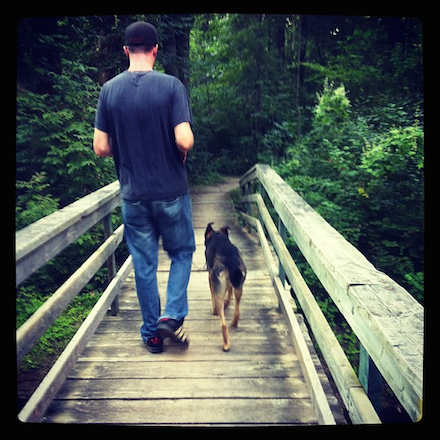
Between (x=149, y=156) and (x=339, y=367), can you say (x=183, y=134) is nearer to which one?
(x=149, y=156)

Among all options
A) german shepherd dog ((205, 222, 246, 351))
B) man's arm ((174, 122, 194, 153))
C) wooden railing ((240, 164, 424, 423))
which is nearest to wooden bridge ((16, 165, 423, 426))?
wooden railing ((240, 164, 424, 423))

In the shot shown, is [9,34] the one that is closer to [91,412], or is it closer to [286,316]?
[91,412]

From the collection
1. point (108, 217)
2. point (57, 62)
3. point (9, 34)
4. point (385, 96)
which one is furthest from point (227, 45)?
point (9, 34)

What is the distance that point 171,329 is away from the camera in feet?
8.18

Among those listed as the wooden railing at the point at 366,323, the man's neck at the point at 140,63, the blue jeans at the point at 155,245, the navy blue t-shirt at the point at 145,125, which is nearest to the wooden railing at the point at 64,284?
the blue jeans at the point at 155,245

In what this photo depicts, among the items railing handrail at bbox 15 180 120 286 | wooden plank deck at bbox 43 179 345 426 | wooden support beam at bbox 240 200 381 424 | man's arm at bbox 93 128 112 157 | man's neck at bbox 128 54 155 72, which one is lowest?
wooden plank deck at bbox 43 179 345 426

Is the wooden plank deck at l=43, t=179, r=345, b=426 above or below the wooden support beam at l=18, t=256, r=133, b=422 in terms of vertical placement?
below

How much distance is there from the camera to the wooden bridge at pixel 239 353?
4.46 feet

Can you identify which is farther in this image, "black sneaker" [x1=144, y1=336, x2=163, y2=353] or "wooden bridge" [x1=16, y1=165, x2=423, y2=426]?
"black sneaker" [x1=144, y1=336, x2=163, y2=353]

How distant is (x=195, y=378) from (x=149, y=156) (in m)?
1.25

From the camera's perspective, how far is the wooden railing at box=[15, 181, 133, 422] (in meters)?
1.60

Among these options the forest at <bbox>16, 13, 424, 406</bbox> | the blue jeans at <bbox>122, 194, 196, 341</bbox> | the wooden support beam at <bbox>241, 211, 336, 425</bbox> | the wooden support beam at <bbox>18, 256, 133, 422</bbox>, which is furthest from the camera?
the forest at <bbox>16, 13, 424, 406</bbox>

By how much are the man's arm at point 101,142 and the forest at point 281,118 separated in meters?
0.57

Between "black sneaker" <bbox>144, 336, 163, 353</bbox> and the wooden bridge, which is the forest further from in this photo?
"black sneaker" <bbox>144, 336, 163, 353</bbox>
